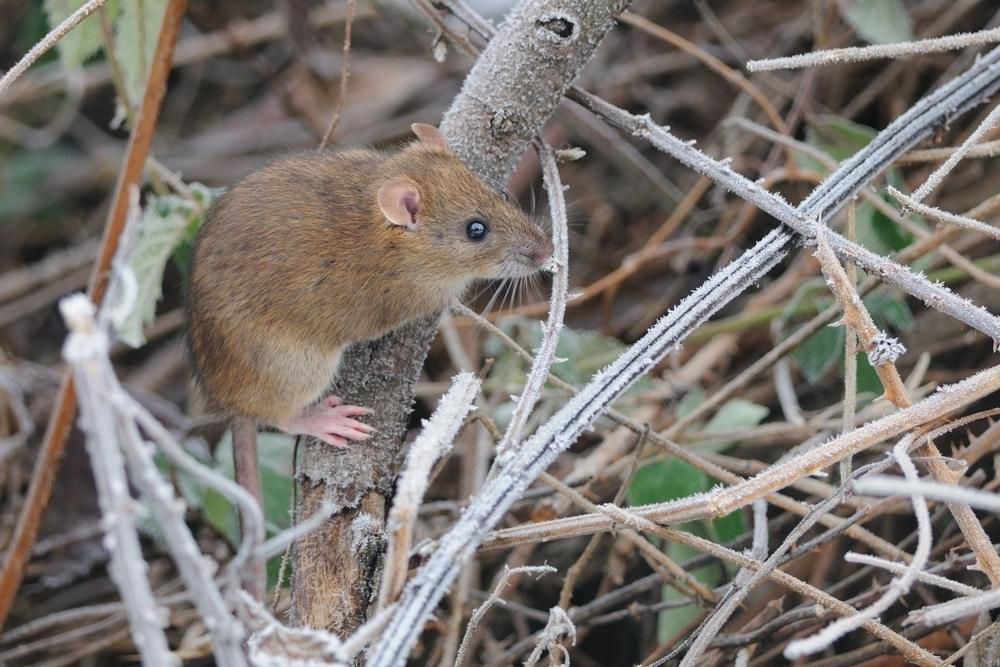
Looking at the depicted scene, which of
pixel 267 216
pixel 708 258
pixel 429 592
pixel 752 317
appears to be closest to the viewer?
pixel 429 592

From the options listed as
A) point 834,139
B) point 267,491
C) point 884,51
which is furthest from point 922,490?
point 834,139

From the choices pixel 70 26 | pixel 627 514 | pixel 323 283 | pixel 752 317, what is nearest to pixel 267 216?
pixel 323 283

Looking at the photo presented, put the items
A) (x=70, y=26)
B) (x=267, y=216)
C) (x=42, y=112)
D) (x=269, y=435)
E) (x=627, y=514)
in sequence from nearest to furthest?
(x=627, y=514), (x=70, y=26), (x=267, y=216), (x=269, y=435), (x=42, y=112)

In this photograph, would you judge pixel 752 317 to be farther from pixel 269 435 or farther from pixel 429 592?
pixel 429 592

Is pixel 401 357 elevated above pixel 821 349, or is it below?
below

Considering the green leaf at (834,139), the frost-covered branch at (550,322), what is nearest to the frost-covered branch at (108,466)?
the frost-covered branch at (550,322)

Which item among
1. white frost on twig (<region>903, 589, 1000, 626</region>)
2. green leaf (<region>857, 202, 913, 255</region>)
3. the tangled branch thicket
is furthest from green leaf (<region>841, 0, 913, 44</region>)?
white frost on twig (<region>903, 589, 1000, 626</region>)

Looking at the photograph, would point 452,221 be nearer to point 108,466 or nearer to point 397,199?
point 397,199
